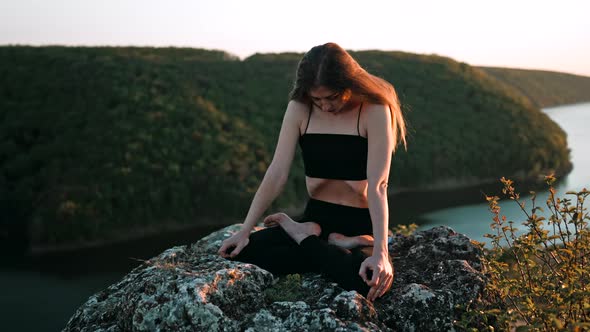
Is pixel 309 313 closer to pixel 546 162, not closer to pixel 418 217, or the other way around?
pixel 418 217

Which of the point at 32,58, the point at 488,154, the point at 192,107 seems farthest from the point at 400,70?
the point at 32,58

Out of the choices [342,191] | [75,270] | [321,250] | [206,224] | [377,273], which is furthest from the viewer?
[206,224]

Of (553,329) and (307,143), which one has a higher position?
(307,143)

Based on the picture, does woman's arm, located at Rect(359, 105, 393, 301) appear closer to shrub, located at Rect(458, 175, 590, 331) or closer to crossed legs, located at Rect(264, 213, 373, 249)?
crossed legs, located at Rect(264, 213, 373, 249)

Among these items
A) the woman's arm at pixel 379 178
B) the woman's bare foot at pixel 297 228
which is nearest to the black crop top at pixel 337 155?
the woman's arm at pixel 379 178

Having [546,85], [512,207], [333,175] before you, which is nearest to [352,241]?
[333,175]

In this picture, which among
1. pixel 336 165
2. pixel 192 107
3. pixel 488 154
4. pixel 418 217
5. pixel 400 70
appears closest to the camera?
pixel 336 165

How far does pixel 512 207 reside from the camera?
24.7 m

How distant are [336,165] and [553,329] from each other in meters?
1.93

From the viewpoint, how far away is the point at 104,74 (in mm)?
30062

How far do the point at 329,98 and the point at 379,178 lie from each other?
0.71 metres

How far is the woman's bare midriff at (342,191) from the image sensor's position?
4.52 meters

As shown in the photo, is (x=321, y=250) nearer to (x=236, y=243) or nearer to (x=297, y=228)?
(x=297, y=228)

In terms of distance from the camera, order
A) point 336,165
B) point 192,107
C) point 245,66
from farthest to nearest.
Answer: point 245,66
point 192,107
point 336,165
